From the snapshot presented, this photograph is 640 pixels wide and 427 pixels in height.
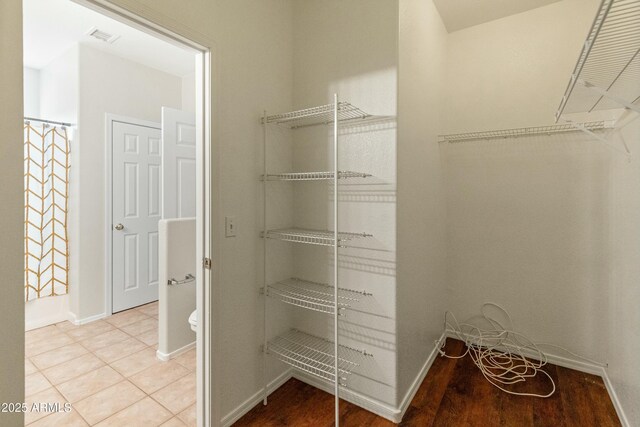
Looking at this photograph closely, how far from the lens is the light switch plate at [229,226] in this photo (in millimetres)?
1654

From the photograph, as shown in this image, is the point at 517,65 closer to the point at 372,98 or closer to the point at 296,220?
the point at 372,98

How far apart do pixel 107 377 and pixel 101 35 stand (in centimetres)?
294

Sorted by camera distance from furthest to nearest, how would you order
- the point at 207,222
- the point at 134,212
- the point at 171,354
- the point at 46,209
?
1. the point at 134,212
2. the point at 46,209
3. the point at 171,354
4. the point at 207,222

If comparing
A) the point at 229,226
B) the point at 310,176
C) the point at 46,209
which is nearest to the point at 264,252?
the point at 229,226

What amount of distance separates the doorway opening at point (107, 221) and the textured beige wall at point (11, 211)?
3.45 feet

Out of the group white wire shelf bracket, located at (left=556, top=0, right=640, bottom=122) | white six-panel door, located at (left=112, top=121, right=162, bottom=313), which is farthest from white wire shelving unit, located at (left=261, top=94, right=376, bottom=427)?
white six-panel door, located at (left=112, top=121, right=162, bottom=313)

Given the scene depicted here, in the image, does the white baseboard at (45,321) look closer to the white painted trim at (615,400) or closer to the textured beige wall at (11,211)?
the textured beige wall at (11,211)

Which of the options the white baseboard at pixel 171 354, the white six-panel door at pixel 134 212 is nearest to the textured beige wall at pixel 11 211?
the white baseboard at pixel 171 354

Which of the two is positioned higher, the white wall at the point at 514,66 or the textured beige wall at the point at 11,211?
the white wall at the point at 514,66

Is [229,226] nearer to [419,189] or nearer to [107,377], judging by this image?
[419,189]

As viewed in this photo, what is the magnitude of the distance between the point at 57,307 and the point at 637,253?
462 centimetres

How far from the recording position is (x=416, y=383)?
2.00 metres

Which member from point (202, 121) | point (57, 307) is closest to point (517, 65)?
point (202, 121)

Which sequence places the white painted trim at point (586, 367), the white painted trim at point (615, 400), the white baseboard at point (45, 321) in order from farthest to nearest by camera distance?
the white baseboard at point (45, 321), the white painted trim at point (586, 367), the white painted trim at point (615, 400)
